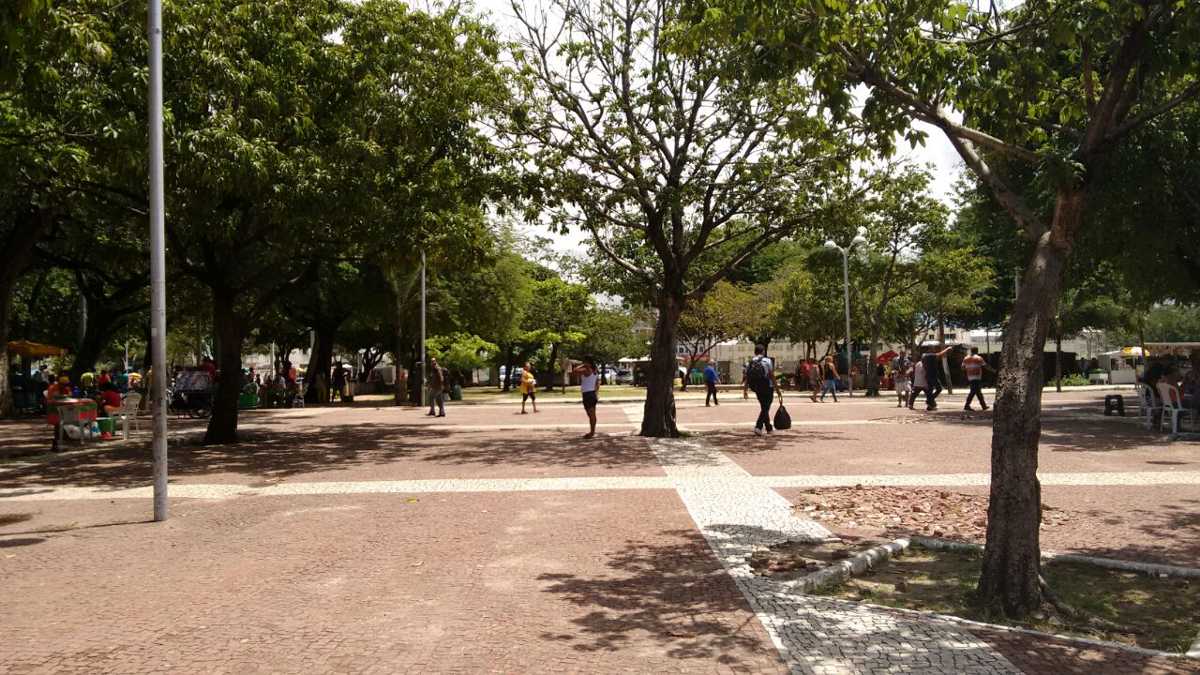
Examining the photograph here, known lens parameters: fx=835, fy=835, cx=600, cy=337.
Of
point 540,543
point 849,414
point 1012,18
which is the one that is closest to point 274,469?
point 540,543

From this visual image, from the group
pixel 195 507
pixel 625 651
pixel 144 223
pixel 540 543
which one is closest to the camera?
pixel 625 651

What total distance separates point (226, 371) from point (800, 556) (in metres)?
12.5

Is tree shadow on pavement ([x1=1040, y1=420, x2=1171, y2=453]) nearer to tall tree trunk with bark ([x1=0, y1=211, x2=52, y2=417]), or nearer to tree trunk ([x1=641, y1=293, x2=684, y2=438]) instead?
tree trunk ([x1=641, y1=293, x2=684, y2=438])

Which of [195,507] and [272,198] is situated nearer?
[195,507]

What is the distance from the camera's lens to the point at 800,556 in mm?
6398

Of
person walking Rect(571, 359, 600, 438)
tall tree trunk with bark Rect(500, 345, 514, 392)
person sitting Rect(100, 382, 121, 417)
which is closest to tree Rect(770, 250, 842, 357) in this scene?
tall tree trunk with bark Rect(500, 345, 514, 392)

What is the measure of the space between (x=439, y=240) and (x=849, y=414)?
11.7 m

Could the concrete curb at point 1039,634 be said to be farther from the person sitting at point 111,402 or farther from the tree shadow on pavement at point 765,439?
the person sitting at point 111,402

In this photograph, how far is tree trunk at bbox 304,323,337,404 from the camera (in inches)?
1283

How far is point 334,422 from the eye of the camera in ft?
70.1

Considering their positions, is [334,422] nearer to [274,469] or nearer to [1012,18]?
[274,469]

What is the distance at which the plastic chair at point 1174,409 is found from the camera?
45.2ft

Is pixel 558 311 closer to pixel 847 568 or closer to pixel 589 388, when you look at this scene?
pixel 589 388

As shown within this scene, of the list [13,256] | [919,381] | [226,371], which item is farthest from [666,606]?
[13,256]
